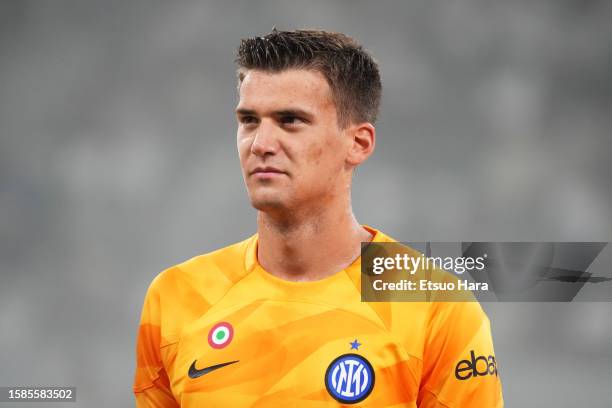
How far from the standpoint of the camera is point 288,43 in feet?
10.5

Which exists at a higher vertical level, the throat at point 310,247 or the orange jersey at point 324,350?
the throat at point 310,247

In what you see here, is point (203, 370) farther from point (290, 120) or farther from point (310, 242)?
point (290, 120)

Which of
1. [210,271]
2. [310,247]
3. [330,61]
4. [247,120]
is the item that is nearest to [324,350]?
[310,247]

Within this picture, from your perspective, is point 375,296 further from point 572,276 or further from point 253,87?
point 572,276

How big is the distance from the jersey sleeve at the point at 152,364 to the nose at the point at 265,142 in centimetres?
87

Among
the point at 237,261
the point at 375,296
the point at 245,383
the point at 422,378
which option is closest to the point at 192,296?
the point at 237,261

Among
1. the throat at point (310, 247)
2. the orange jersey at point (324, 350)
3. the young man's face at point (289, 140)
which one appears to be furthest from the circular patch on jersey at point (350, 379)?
the young man's face at point (289, 140)

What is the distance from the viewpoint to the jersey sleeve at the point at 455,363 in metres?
3.16

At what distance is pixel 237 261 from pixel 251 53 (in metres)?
0.88

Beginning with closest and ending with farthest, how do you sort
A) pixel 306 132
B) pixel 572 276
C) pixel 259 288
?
pixel 306 132 < pixel 259 288 < pixel 572 276

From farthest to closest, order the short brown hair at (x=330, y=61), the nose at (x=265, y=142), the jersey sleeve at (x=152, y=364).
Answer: the jersey sleeve at (x=152, y=364) → the short brown hair at (x=330, y=61) → the nose at (x=265, y=142)

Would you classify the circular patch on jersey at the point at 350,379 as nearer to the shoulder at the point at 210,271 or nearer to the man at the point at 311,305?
the man at the point at 311,305

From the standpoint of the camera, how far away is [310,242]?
3285 millimetres
